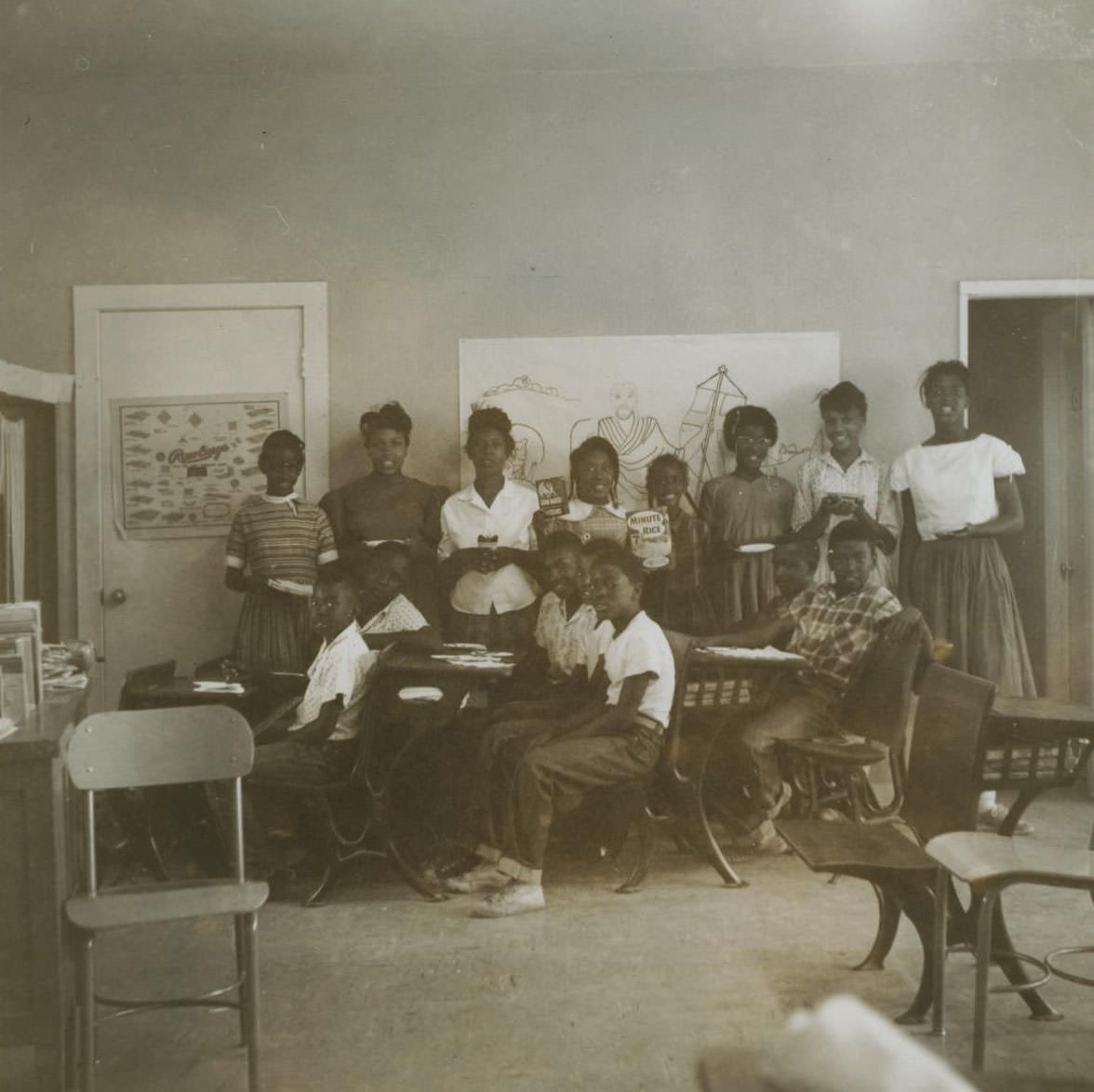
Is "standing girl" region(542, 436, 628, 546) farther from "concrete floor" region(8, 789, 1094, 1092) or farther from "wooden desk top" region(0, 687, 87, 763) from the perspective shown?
"wooden desk top" region(0, 687, 87, 763)

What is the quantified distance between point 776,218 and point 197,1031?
377cm

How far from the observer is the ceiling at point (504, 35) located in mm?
4246

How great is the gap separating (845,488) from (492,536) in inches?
60.2

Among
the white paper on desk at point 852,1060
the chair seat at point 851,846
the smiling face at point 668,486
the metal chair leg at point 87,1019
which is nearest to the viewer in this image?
the white paper on desk at point 852,1060

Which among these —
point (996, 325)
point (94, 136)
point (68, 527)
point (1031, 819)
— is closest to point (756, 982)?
point (1031, 819)

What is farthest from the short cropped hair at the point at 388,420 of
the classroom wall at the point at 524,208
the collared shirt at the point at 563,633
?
the collared shirt at the point at 563,633

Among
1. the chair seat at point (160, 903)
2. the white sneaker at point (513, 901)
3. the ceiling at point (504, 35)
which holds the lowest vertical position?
the white sneaker at point (513, 901)

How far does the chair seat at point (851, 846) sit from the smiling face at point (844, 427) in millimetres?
2202

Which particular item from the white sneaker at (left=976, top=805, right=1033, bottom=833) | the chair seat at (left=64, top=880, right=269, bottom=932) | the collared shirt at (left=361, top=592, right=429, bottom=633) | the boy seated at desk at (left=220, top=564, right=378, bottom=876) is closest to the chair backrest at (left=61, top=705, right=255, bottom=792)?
the chair seat at (left=64, top=880, right=269, bottom=932)

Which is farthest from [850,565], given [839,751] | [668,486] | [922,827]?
[922,827]

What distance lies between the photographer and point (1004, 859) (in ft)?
8.13

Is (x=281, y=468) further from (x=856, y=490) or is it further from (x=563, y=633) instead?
(x=856, y=490)

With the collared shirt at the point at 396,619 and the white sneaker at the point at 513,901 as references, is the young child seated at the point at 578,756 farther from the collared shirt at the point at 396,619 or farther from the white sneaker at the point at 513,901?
the collared shirt at the point at 396,619

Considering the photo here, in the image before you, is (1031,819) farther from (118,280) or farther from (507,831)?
(118,280)
